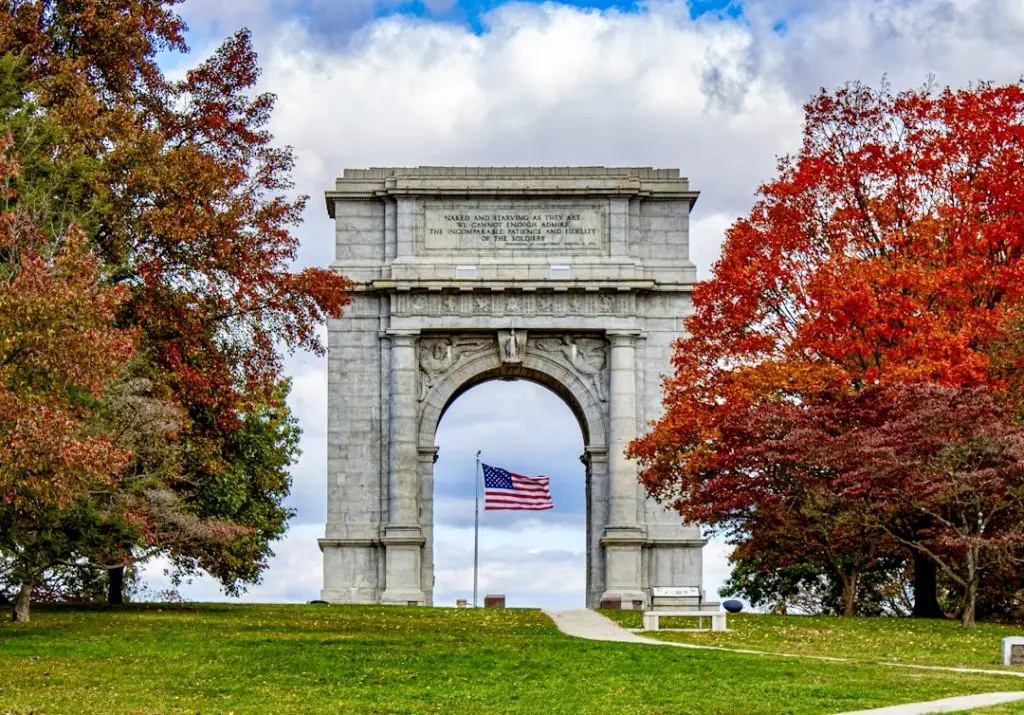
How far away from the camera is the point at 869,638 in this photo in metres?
33.2

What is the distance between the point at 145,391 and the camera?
118 ft

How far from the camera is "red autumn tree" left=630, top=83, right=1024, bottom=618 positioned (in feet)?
134

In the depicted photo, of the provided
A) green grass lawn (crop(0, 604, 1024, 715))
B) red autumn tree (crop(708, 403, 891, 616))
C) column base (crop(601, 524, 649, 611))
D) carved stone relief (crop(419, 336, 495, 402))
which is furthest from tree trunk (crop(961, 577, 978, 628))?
carved stone relief (crop(419, 336, 495, 402))

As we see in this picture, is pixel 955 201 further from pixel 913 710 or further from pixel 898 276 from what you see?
pixel 913 710

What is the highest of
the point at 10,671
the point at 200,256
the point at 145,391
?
the point at 200,256

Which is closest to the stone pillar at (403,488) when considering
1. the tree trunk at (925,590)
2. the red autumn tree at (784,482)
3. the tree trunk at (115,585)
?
the tree trunk at (115,585)

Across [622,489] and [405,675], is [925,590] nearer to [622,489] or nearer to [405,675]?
[622,489]

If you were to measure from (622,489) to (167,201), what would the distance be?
22284mm

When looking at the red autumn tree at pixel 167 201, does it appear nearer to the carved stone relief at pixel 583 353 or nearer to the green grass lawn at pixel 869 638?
the green grass lawn at pixel 869 638

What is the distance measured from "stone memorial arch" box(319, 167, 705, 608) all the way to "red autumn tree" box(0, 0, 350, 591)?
11.2m

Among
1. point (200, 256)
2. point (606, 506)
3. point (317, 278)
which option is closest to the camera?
point (200, 256)

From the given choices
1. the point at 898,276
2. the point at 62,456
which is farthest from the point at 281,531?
the point at 62,456

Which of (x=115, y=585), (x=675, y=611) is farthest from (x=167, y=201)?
(x=115, y=585)

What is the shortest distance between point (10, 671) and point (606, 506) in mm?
28827
